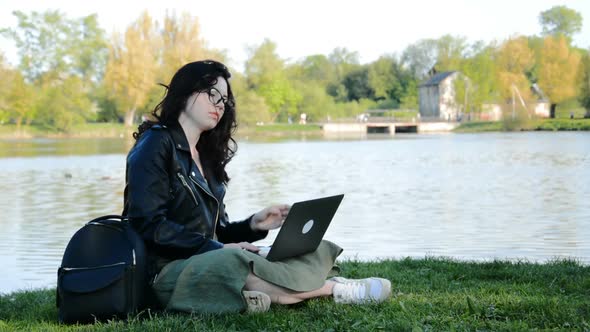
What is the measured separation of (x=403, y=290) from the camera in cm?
427

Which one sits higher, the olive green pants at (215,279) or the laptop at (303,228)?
the laptop at (303,228)

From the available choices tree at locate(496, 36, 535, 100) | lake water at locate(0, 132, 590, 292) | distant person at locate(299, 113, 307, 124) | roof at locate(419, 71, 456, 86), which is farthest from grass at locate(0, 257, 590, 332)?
roof at locate(419, 71, 456, 86)

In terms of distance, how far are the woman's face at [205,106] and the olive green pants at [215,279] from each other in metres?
0.65

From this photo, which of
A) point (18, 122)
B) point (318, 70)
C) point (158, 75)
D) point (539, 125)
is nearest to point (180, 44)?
point (158, 75)

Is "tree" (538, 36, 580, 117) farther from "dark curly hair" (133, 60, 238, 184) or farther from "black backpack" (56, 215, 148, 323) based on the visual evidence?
"black backpack" (56, 215, 148, 323)

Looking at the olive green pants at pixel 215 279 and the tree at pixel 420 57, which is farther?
the tree at pixel 420 57

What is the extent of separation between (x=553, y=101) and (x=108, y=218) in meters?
61.2

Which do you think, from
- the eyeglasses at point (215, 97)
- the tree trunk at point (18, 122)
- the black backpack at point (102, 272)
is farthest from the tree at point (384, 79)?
the black backpack at point (102, 272)

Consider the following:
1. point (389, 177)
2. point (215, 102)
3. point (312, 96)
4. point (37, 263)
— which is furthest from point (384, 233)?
point (312, 96)

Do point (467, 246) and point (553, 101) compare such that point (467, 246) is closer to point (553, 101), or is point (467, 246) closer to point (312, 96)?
point (553, 101)

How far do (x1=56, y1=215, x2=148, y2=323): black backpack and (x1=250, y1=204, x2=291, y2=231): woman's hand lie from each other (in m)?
0.67

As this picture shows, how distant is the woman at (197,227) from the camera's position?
346 cm

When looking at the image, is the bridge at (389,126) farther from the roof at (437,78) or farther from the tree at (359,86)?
the tree at (359,86)

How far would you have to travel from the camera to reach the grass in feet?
10.5
